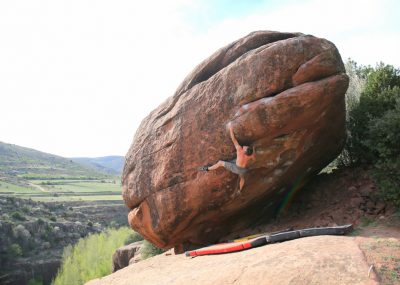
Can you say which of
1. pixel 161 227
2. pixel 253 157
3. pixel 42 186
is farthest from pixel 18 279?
pixel 42 186

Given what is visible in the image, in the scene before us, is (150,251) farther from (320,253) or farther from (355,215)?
(320,253)

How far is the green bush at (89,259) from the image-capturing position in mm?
43375

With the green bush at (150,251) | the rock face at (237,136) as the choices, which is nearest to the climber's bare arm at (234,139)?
the rock face at (237,136)

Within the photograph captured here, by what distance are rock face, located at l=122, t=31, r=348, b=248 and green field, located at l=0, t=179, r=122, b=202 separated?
77.7 meters

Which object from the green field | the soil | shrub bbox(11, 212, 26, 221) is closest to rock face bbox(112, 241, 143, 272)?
the soil

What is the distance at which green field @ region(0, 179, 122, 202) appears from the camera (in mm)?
89500

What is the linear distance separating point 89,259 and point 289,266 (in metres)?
43.4

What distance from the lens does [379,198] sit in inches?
418

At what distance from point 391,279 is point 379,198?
14.9ft

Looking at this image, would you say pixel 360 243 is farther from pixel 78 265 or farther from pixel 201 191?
pixel 78 265

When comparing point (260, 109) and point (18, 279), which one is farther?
point (18, 279)

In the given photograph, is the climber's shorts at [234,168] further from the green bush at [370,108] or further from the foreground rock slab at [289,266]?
the green bush at [370,108]

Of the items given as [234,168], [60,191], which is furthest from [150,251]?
[60,191]

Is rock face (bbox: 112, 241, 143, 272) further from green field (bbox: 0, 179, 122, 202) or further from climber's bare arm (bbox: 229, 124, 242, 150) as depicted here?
green field (bbox: 0, 179, 122, 202)
